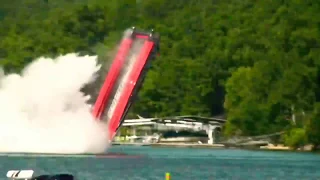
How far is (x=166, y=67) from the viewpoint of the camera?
114 m

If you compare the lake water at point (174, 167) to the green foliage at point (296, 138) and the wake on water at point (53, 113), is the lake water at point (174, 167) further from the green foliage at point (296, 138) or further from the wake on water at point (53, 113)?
the green foliage at point (296, 138)

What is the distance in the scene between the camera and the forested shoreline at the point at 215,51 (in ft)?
302

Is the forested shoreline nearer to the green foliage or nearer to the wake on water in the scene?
the green foliage

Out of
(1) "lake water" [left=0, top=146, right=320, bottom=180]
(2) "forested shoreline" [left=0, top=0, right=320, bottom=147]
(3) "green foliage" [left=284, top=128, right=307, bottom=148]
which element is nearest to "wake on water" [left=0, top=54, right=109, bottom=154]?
(1) "lake water" [left=0, top=146, right=320, bottom=180]

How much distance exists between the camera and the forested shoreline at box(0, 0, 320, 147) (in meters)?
92.0

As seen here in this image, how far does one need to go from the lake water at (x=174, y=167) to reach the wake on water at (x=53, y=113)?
2221 millimetres

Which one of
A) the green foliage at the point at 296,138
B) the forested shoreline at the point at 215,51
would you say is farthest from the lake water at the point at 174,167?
the green foliage at the point at 296,138

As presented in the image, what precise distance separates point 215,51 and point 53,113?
51.1 metres

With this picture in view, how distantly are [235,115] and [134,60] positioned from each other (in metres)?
29.3

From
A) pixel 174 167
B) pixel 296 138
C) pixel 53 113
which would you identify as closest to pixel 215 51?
pixel 296 138

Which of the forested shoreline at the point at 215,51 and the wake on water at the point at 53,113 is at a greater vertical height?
the forested shoreline at the point at 215,51

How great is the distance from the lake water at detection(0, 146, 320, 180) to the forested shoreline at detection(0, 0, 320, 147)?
11.6m

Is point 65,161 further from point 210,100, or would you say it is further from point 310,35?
point 210,100

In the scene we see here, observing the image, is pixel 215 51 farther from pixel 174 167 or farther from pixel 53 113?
pixel 174 167
